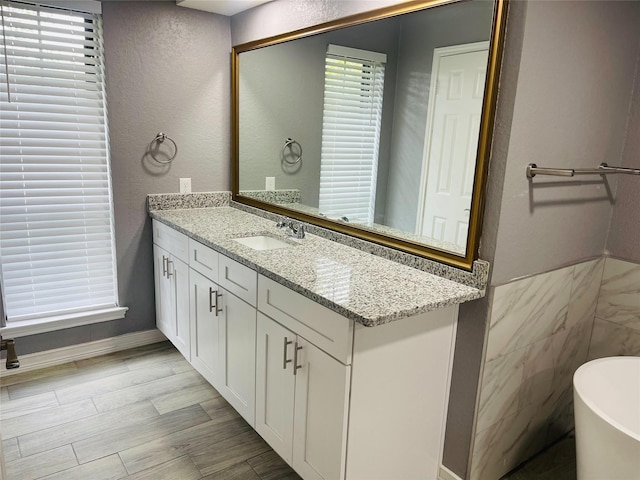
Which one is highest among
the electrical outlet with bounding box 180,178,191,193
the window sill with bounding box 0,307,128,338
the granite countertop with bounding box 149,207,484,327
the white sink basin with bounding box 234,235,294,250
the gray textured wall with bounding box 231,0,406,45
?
the gray textured wall with bounding box 231,0,406,45

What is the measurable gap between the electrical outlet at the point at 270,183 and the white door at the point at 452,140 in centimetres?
117

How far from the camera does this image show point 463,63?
1.71m

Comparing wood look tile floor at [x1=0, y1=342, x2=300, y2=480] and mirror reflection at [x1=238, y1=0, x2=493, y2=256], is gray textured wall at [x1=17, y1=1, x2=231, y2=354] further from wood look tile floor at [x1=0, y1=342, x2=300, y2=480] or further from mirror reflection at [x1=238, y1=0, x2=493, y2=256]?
wood look tile floor at [x1=0, y1=342, x2=300, y2=480]

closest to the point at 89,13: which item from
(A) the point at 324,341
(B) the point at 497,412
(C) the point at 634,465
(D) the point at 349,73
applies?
(D) the point at 349,73

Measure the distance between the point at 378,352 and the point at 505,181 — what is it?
725 mm

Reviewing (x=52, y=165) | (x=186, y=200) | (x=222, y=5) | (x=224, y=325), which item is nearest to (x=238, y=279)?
(x=224, y=325)

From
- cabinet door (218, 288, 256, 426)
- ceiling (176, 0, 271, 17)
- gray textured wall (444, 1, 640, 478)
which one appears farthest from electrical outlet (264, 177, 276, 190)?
gray textured wall (444, 1, 640, 478)

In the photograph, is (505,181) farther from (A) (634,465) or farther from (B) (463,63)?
(A) (634,465)

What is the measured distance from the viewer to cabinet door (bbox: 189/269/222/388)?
2312mm

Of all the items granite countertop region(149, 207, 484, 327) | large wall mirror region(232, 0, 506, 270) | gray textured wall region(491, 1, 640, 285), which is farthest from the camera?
large wall mirror region(232, 0, 506, 270)

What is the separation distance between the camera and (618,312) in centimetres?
213

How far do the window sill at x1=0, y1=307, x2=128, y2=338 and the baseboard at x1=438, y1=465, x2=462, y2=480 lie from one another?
6.88 ft

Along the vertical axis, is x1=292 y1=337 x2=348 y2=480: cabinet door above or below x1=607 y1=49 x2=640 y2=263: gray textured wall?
below

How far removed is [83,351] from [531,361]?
2543 millimetres
